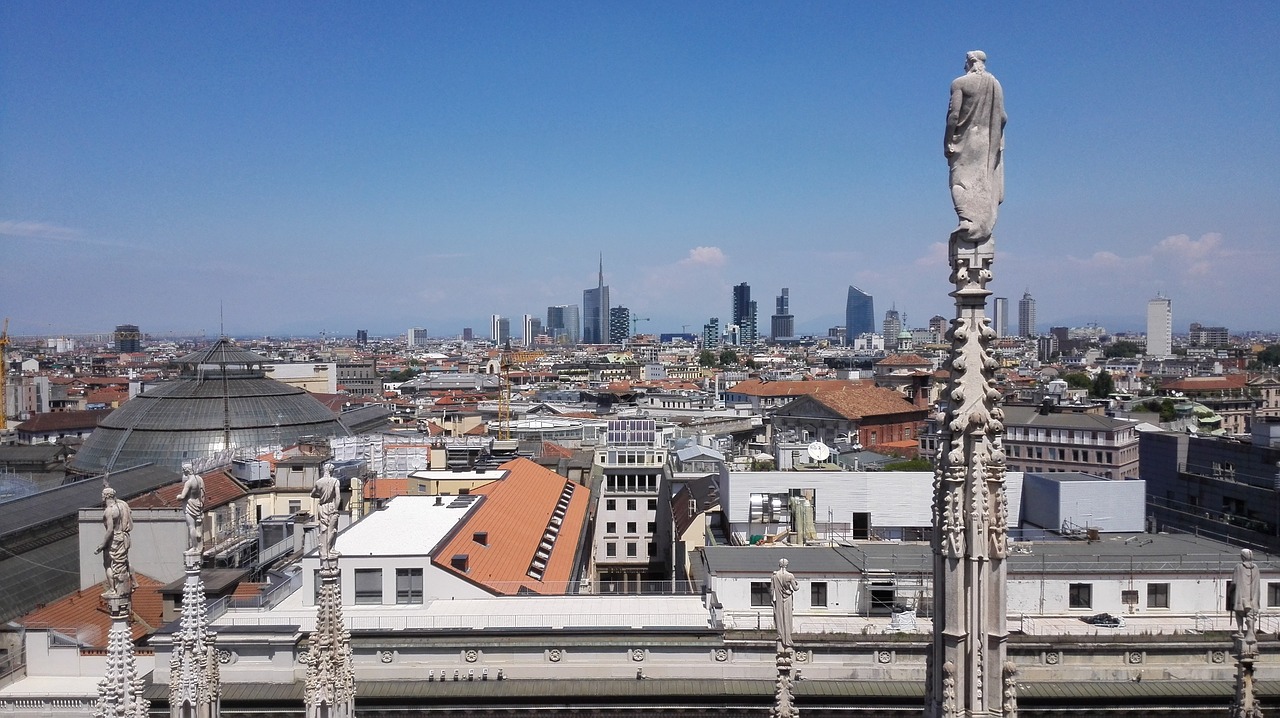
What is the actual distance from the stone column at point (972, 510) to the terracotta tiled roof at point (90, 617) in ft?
68.0

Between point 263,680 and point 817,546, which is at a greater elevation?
point 817,546

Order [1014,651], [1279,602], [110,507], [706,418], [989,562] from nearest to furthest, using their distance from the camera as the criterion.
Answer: [989,562]
[110,507]
[1014,651]
[1279,602]
[706,418]

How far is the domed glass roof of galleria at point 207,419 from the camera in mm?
52438

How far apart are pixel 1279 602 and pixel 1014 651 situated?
757 cm

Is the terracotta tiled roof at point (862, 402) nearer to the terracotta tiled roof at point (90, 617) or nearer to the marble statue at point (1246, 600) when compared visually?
the terracotta tiled roof at point (90, 617)

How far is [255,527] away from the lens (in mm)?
33906

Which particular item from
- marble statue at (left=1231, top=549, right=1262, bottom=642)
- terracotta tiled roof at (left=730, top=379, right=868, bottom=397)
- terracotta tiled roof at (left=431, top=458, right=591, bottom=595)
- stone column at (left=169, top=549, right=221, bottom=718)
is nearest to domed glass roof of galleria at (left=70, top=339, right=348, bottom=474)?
terracotta tiled roof at (left=431, top=458, right=591, bottom=595)

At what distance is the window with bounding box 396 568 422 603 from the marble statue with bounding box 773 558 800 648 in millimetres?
16905

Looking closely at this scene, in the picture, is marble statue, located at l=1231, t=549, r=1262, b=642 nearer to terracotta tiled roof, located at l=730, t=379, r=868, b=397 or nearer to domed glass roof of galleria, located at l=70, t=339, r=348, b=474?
domed glass roof of galleria, located at l=70, t=339, r=348, b=474

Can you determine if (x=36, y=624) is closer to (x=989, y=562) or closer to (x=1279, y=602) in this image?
(x=989, y=562)

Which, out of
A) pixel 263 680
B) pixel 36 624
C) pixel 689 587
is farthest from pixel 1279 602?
pixel 36 624

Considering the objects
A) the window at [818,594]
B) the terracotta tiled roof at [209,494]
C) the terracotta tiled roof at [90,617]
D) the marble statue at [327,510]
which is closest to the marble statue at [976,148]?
the marble statue at [327,510]

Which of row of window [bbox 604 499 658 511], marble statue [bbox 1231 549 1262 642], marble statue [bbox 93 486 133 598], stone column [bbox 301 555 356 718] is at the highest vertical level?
marble statue [bbox 93 486 133 598]

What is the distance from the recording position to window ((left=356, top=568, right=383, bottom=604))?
22.4m
